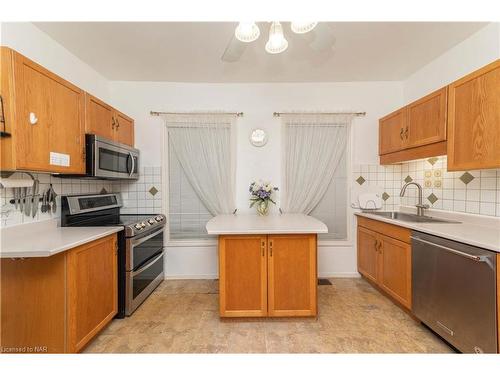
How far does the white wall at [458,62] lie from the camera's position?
1.98 metres

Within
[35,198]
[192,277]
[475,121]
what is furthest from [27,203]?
[475,121]

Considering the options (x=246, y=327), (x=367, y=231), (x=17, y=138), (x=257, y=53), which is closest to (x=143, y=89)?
(x=257, y=53)

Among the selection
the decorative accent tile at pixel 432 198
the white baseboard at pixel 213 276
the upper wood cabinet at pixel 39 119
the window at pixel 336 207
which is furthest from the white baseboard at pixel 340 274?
the upper wood cabinet at pixel 39 119

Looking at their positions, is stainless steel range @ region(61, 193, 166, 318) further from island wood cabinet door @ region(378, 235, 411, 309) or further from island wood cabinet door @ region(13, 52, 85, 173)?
island wood cabinet door @ region(378, 235, 411, 309)

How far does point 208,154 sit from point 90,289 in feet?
6.09

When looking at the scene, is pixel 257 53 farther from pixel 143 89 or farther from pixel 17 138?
pixel 17 138

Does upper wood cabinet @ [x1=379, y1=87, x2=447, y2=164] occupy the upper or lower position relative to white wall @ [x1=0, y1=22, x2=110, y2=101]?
lower

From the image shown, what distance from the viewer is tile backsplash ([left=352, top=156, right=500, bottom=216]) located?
2.04 m

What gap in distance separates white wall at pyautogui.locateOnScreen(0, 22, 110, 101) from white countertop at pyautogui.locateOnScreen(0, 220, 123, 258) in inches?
49.6

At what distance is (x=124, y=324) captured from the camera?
2.07 metres

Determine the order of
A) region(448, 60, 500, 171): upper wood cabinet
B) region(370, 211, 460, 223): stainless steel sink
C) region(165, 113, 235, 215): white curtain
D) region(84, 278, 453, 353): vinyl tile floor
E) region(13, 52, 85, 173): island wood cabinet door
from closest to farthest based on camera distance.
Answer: region(13, 52, 85, 173): island wood cabinet door, region(448, 60, 500, 171): upper wood cabinet, region(84, 278, 453, 353): vinyl tile floor, region(370, 211, 460, 223): stainless steel sink, region(165, 113, 235, 215): white curtain

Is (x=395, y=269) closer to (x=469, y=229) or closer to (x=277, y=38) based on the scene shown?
(x=469, y=229)

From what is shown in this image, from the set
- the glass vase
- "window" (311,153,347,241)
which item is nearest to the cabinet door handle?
the glass vase
